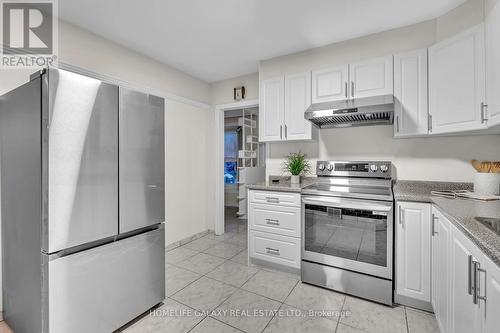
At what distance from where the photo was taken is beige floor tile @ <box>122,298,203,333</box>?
165cm

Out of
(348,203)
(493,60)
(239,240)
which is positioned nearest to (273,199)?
(348,203)

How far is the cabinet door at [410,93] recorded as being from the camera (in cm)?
A: 210

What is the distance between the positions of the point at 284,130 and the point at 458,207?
179 cm

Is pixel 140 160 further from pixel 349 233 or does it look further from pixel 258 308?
pixel 349 233

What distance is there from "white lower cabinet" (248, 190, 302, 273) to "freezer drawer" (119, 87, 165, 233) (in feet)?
3.62

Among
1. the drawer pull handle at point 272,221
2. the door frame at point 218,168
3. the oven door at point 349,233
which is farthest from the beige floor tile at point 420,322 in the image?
the door frame at point 218,168

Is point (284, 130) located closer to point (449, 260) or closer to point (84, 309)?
point (449, 260)

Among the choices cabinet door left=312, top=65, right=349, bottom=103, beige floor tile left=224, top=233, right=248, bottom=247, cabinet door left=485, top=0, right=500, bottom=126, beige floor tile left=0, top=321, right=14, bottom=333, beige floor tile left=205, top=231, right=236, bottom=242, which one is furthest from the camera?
beige floor tile left=205, top=231, right=236, bottom=242

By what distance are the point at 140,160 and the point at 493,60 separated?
259 centimetres

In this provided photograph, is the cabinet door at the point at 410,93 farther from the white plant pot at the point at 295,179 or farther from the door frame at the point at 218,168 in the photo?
the door frame at the point at 218,168

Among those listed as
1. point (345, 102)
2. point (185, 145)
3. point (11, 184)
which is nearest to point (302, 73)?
point (345, 102)

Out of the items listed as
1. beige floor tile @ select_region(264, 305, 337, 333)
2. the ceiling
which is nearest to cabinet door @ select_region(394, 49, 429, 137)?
the ceiling

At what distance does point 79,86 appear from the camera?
4.54ft

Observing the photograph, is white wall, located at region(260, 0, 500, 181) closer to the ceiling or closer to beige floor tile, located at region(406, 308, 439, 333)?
the ceiling
